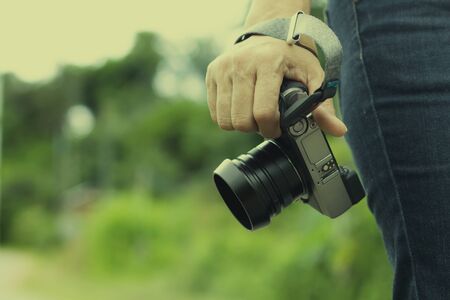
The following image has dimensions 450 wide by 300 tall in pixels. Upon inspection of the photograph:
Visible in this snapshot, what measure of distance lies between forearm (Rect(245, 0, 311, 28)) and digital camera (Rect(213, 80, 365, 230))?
0.35ft

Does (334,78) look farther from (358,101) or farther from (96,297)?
(96,297)

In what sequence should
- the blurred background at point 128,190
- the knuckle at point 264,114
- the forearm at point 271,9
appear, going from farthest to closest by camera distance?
the blurred background at point 128,190 → the forearm at point 271,9 → the knuckle at point 264,114

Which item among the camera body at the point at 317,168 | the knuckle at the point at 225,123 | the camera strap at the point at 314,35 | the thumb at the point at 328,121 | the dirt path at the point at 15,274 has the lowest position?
the dirt path at the point at 15,274

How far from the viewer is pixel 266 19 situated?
704 millimetres

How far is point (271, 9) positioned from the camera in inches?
27.9

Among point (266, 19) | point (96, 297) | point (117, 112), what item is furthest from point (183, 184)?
point (266, 19)

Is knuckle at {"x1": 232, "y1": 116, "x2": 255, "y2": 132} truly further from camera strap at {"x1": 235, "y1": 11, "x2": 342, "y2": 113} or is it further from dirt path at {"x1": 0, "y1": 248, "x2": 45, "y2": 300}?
dirt path at {"x1": 0, "y1": 248, "x2": 45, "y2": 300}

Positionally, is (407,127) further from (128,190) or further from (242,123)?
(128,190)

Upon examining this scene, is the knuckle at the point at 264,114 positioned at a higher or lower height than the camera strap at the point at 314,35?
lower

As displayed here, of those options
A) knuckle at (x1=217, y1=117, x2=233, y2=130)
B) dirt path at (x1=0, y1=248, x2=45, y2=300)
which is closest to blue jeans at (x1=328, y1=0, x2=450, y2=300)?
knuckle at (x1=217, y1=117, x2=233, y2=130)

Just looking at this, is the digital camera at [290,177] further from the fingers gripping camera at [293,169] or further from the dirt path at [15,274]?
the dirt path at [15,274]

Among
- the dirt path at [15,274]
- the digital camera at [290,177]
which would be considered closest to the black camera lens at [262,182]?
the digital camera at [290,177]

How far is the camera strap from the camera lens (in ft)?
1.99

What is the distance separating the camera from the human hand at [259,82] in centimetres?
60
